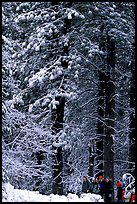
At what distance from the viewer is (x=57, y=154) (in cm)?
1736

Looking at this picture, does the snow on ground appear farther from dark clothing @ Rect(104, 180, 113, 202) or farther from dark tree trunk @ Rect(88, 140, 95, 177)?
dark tree trunk @ Rect(88, 140, 95, 177)

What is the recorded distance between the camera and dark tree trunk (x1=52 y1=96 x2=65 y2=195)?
1714 centimetres

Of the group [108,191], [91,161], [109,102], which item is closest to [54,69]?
[109,102]

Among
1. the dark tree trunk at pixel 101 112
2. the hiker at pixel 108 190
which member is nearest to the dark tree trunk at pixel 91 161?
the dark tree trunk at pixel 101 112

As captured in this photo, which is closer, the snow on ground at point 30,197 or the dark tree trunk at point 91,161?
the snow on ground at point 30,197

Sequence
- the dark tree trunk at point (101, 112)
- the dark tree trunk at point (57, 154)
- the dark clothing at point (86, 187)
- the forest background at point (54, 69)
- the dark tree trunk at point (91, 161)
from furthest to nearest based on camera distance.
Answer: the dark tree trunk at point (91, 161) → the dark tree trunk at point (101, 112) → the dark clothing at point (86, 187) → the dark tree trunk at point (57, 154) → the forest background at point (54, 69)

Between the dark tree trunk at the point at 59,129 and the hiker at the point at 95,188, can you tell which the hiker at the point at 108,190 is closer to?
the hiker at the point at 95,188

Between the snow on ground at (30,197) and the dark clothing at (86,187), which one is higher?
the snow on ground at (30,197)

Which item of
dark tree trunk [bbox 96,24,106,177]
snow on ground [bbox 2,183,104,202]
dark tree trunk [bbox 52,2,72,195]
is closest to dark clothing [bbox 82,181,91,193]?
dark tree trunk [bbox 52,2,72,195]

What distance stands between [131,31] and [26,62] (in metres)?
4.89

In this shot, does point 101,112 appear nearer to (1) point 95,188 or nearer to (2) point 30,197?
(1) point 95,188

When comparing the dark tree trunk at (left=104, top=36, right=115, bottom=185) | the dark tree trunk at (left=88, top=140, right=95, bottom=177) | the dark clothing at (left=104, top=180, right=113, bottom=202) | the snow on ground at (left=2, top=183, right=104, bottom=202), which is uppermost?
the dark tree trunk at (left=104, top=36, right=115, bottom=185)

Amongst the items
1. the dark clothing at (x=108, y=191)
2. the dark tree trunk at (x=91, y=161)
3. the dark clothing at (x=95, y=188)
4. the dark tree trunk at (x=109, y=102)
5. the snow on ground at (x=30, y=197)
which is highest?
the dark tree trunk at (x=109, y=102)

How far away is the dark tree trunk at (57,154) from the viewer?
56.2 feet
